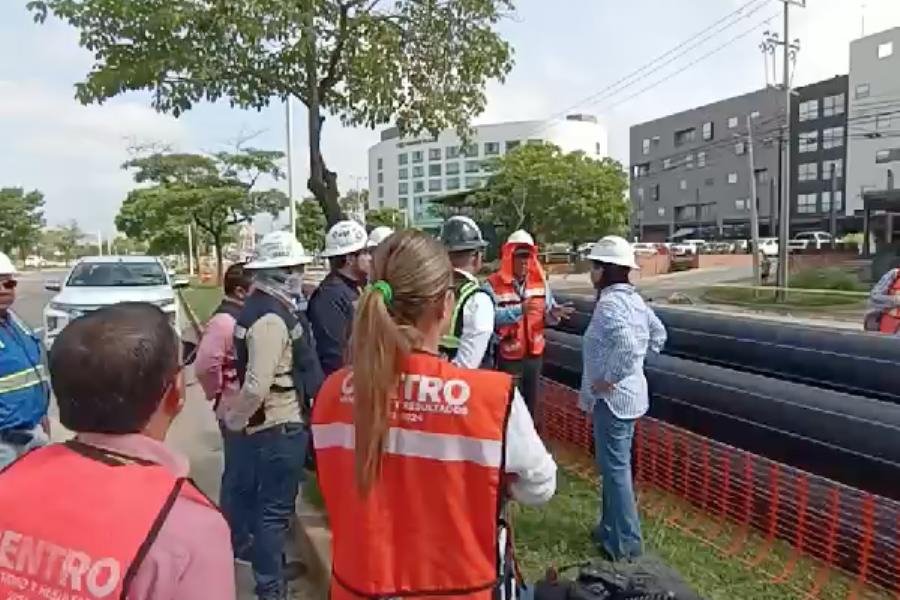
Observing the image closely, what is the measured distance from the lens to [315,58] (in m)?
8.46

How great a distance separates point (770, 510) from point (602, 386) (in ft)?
4.75

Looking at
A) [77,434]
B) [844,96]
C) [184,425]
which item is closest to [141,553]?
[77,434]

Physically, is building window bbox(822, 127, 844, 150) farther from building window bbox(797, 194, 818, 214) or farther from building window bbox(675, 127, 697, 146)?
building window bbox(675, 127, 697, 146)

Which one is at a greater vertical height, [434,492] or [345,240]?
[345,240]

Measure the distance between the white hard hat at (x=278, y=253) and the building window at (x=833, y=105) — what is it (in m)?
62.8

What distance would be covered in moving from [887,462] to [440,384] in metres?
3.25

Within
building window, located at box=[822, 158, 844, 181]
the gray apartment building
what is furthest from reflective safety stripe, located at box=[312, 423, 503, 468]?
building window, located at box=[822, 158, 844, 181]

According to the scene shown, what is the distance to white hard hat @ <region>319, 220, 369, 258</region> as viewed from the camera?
4.54 m

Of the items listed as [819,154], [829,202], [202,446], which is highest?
[819,154]

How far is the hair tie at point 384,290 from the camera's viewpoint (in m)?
1.95

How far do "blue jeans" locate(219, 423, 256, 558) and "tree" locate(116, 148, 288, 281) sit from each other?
25.7 metres

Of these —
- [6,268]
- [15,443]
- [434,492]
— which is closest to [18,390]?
[15,443]

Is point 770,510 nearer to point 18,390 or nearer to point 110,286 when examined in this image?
point 18,390

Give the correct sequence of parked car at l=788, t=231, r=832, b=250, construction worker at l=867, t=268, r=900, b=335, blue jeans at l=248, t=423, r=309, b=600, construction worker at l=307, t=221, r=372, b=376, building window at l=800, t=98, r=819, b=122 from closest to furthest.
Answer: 1. blue jeans at l=248, t=423, r=309, b=600
2. construction worker at l=307, t=221, r=372, b=376
3. construction worker at l=867, t=268, r=900, b=335
4. parked car at l=788, t=231, r=832, b=250
5. building window at l=800, t=98, r=819, b=122
